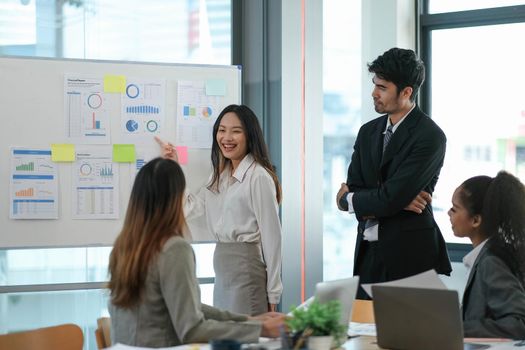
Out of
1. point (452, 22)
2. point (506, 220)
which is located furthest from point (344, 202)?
point (452, 22)

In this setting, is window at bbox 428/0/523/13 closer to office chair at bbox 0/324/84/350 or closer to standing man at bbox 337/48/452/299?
standing man at bbox 337/48/452/299

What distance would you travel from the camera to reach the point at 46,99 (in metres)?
4.32

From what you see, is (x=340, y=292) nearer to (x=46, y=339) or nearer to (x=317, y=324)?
(x=317, y=324)

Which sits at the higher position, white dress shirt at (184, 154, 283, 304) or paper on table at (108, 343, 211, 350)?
white dress shirt at (184, 154, 283, 304)

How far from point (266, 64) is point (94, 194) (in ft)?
4.65

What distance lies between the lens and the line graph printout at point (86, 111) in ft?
14.3

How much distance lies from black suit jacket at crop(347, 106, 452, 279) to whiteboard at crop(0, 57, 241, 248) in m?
1.05

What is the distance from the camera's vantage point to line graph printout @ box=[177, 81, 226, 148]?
4.55 m

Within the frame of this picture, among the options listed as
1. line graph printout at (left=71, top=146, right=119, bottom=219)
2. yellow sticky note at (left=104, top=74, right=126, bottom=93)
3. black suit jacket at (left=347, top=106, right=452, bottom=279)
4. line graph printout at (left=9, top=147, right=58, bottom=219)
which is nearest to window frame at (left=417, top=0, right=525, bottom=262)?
black suit jacket at (left=347, top=106, right=452, bottom=279)

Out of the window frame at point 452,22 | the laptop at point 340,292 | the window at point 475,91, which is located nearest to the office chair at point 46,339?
the laptop at point 340,292

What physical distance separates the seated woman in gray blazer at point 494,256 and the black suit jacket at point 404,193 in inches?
27.2

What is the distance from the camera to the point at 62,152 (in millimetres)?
4324

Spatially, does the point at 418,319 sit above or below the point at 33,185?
below

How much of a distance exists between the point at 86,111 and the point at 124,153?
0.30m
